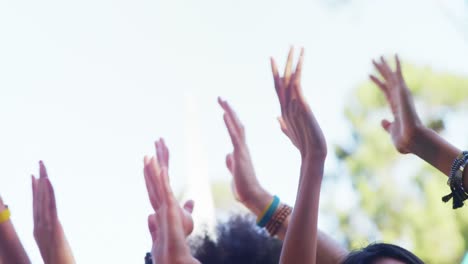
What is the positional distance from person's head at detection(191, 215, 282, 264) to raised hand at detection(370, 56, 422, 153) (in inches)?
12.1

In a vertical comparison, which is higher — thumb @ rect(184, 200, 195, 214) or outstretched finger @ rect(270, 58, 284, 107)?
outstretched finger @ rect(270, 58, 284, 107)

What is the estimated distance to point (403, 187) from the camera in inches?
193

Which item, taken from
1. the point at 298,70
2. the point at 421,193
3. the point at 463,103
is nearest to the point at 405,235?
the point at 421,193

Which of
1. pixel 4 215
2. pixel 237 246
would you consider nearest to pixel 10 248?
pixel 4 215

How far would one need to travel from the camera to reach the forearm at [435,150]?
112 cm

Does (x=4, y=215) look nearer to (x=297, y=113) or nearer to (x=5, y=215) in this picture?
(x=5, y=215)

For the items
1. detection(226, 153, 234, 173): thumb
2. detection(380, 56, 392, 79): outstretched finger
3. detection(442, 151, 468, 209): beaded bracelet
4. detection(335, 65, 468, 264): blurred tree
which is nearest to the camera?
detection(442, 151, 468, 209): beaded bracelet

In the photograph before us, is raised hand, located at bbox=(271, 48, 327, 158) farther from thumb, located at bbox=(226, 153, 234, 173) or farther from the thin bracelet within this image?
the thin bracelet

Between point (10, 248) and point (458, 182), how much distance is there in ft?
2.39

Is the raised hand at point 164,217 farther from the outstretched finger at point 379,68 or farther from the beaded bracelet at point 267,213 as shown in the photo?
the outstretched finger at point 379,68

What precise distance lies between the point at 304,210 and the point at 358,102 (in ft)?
14.9

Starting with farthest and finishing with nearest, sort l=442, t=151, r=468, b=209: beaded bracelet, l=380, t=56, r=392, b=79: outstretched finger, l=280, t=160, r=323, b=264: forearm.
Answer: l=380, t=56, r=392, b=79: outstretched finger < l=442, t=151, r=468, b=209: beaded bracelet < l=280, t=160, r=323, b=264: forearm

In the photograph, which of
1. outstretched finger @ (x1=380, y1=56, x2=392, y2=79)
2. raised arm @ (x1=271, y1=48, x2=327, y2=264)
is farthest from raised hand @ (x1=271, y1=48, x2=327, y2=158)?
outstretched finger @ (x1=380, y1=56, x2=392, y2=79)

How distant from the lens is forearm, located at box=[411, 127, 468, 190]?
112 cm
